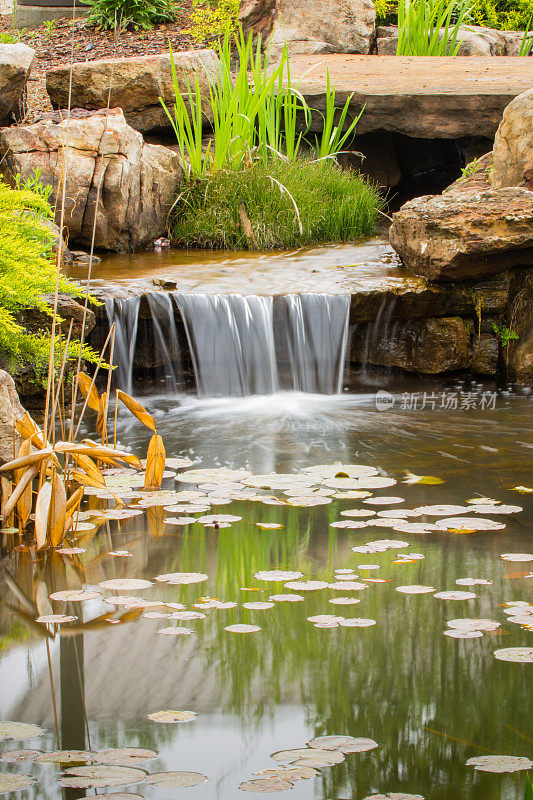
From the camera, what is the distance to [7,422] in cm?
354

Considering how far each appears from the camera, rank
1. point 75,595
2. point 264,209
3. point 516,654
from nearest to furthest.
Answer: point 516,654 → point 75,595 → point 264,209

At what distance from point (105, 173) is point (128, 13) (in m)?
8.02

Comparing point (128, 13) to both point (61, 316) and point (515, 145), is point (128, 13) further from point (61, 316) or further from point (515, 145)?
point (61, 316)

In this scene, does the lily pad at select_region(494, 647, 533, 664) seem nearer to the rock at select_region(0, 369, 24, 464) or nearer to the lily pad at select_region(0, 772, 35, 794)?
the lily pad at select_region(0, 772, 35, 794)

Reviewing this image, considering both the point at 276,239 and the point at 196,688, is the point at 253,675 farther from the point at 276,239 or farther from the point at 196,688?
the point at 276,239

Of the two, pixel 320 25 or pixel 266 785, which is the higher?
pixel 320 25

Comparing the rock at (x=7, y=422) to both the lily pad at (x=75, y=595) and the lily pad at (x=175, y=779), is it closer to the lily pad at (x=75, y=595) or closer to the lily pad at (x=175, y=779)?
the lily pad at (x=75, y=595)

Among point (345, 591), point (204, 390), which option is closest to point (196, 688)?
point (345, 591)

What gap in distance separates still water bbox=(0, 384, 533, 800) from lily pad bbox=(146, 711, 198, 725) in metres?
0.02

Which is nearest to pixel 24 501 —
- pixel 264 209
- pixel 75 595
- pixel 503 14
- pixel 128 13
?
pixel 75 595

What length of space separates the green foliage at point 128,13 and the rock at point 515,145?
9.04 meters

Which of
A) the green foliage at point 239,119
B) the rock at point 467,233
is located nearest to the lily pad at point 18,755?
the rock at point 467,233

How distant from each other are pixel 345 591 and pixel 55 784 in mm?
1188

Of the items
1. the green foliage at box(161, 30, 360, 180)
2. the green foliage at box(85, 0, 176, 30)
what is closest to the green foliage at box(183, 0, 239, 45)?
the green foliage at box(85, 0, 176, 30)
